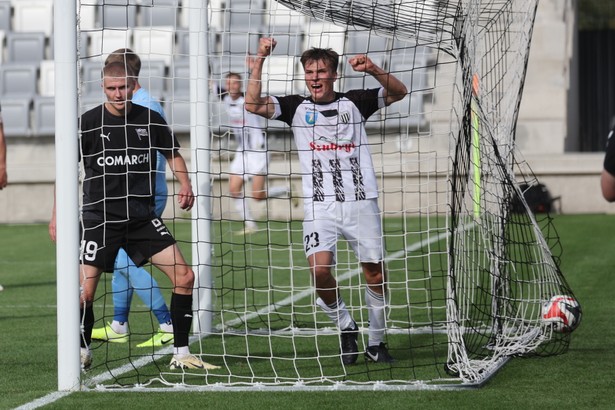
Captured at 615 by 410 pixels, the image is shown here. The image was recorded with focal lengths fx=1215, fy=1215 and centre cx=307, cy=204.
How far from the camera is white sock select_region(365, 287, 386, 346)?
737 centimetres

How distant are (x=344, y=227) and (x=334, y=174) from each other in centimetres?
32

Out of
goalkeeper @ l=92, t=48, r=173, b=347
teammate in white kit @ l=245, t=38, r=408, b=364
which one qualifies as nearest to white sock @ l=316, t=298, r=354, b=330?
teammate in white kit @ l=245, t=38, r=408, b=364

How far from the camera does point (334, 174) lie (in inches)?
285

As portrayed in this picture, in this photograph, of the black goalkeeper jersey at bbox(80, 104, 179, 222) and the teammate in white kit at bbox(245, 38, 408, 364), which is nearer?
the black goalkeeper jersey at bbox(80, 104, 179, 222)

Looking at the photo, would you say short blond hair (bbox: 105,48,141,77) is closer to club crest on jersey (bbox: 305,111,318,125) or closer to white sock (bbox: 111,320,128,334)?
club crest on jersey (bbox: 305,111,318,125)

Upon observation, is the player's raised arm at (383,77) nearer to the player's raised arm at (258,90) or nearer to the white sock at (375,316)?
the player's raised arm at (258,90)

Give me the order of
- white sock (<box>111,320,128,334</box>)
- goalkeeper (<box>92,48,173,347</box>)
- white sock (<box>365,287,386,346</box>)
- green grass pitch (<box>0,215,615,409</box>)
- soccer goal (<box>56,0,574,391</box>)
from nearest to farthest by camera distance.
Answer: green grass pitch (<box>0,215,615,409</box>)
soccer goal (<box>56,0,574,391</box>)
white sock (<box>365,287,386,346</box>)
goalkeeper (<box>92,48,173,347</box>)
white sock (<box>111,320,128,334</box>)

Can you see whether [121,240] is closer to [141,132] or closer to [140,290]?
[141,132]

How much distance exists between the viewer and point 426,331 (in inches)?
339

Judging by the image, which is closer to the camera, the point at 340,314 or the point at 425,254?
the point at 425,254

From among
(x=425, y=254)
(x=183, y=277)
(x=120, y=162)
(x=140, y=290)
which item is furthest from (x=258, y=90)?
(x=140, y=290)

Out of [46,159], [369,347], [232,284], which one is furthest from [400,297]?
[46,159]

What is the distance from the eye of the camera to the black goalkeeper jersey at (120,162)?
7.14 m

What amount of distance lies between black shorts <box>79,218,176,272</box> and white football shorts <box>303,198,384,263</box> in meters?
0.84
